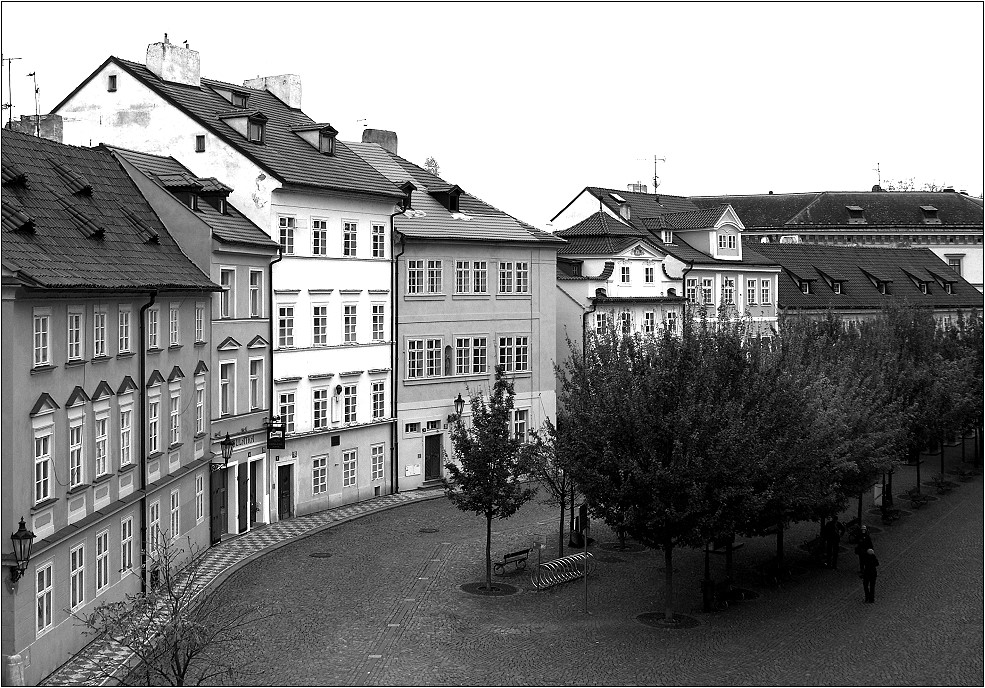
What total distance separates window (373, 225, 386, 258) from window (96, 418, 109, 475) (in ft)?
61.6

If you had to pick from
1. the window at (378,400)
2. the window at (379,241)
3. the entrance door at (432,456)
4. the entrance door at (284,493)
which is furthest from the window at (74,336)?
the entrance door at (432,456)

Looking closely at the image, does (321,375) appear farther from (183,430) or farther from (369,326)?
(183,430)

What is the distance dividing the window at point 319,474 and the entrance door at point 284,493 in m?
1.04

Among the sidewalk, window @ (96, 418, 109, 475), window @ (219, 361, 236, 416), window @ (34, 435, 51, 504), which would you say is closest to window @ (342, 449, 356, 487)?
the sidewalk

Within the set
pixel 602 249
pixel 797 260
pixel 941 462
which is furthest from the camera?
pixel 797 260

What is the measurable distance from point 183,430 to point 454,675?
12.5m

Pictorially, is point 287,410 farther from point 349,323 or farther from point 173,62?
point 173,62

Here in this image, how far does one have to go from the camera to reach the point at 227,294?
1516 inches

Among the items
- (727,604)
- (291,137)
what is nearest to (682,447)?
(727,604)

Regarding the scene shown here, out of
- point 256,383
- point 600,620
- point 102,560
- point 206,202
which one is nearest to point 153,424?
point 102,560

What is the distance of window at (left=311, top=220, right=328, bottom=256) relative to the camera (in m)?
42.9

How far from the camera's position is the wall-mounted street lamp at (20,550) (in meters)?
22.7

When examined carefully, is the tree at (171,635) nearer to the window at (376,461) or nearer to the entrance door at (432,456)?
the window at (376,461)

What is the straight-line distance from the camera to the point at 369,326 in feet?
150
